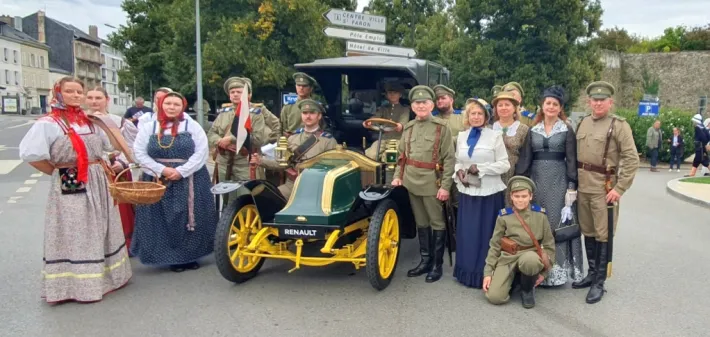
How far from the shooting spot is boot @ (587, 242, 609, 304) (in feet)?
16.7

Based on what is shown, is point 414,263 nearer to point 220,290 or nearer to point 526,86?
point 220,290

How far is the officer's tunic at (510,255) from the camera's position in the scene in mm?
4906

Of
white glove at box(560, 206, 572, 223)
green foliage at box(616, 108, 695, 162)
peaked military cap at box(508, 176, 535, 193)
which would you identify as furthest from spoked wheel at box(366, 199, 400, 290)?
green foliage at box(616, 108, 695, 162)

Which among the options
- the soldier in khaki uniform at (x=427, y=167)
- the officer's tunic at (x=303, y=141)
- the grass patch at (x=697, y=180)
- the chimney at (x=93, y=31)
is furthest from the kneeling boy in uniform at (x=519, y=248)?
the chimney at (x=93, y=31)

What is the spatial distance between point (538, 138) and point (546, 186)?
0.43m

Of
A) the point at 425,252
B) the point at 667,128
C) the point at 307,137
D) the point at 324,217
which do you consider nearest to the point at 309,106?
the point at 307,137

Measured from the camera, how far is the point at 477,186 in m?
5.23

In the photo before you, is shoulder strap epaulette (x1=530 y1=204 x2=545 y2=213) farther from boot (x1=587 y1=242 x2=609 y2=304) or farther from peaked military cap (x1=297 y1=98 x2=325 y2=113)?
peaked military cap (x1=297 y1=98 x2=325 y2=113)

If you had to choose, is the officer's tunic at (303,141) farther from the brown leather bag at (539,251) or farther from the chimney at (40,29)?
the chimney at (40,29)

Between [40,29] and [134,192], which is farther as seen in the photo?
[40,29]

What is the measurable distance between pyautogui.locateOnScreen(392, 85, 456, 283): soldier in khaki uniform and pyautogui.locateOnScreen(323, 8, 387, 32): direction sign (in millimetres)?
5855

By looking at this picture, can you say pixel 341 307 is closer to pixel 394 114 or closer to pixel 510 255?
pixel 510 255

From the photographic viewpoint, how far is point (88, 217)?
4906 millimetres

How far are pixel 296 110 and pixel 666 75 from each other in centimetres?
3957
